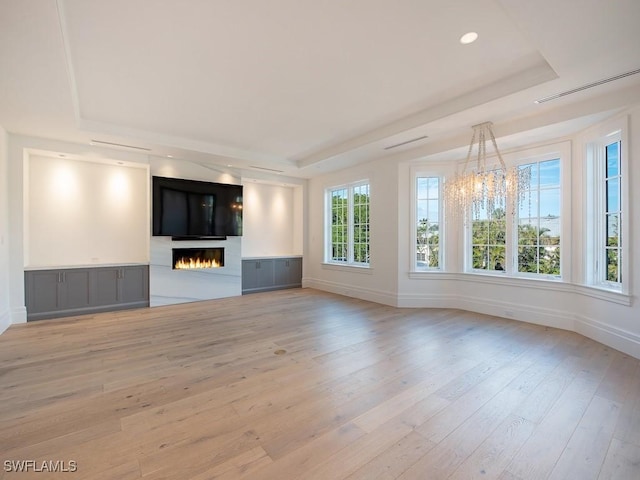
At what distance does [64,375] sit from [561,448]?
13.6 ft

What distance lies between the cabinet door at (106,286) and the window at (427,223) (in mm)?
5622

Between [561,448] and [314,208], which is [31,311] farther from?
[561,448]

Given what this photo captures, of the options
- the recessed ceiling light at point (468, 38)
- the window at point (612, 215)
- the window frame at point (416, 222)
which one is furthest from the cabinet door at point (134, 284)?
the window at point (612, 215)

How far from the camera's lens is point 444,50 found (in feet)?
9.51

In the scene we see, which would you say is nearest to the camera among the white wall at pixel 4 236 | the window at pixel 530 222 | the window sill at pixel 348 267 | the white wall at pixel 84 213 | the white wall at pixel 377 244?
the white wall at pixel 4 236

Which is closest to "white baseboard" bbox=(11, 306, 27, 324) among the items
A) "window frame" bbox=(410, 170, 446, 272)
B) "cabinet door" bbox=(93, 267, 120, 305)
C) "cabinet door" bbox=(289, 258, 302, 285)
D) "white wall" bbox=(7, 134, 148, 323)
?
"white wall" bbox=(7, 134, 148, 323)

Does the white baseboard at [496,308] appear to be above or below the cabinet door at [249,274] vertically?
below

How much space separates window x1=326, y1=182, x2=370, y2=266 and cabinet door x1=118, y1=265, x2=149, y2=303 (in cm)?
406

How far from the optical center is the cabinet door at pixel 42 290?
16.0ft

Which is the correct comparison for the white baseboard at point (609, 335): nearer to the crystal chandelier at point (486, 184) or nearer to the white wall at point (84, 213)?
the crystal chandelier at point (486, 184)

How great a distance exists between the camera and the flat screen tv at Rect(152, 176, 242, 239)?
5945 mm

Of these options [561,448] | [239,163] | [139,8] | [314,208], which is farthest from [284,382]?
[314,208]

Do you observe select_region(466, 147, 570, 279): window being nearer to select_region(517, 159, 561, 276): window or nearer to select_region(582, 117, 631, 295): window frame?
select_region(517, 159, 561, 276): window

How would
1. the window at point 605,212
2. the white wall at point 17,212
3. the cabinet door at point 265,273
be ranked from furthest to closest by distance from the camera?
Answer: 1. the cabinet door at point 265,273
2. the white wall at point 17,212
3. the window at point 605,212
